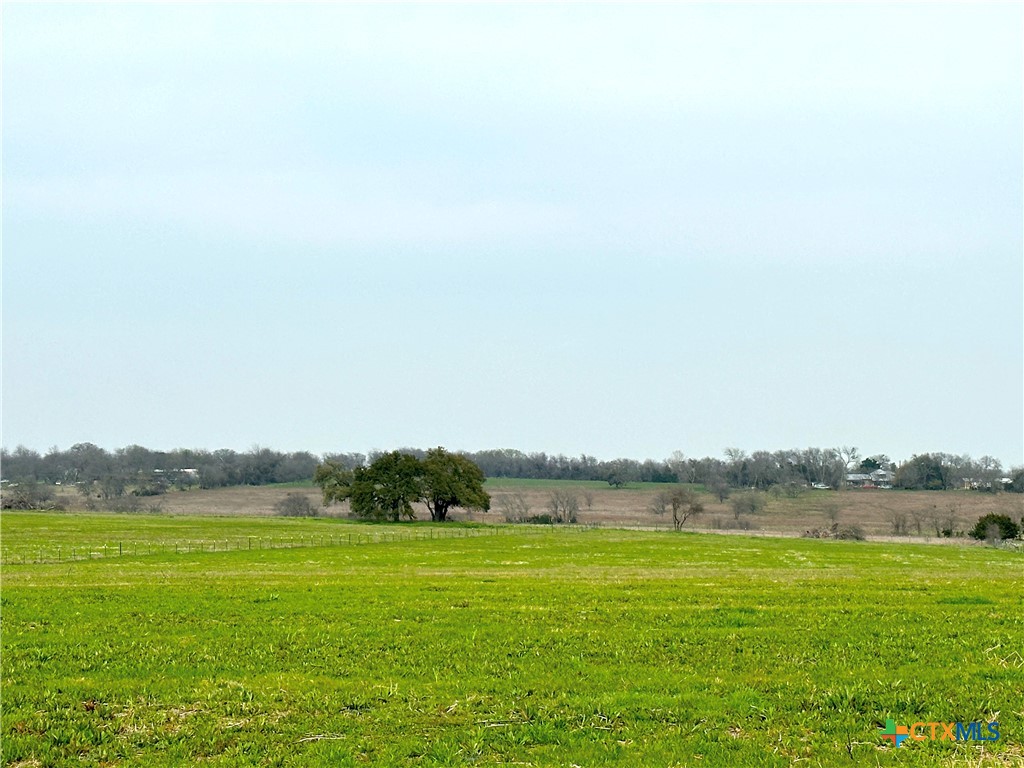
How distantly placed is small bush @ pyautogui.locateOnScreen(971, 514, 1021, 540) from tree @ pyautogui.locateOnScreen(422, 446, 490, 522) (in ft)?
194

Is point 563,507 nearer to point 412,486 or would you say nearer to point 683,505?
point 683,505

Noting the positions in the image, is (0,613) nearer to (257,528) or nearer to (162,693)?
(162,693)

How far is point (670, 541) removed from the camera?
88.9 m

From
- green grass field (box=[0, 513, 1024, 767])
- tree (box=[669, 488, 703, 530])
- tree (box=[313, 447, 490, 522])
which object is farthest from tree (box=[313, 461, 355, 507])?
green grass field (box=[0, 513, 1024, 767])

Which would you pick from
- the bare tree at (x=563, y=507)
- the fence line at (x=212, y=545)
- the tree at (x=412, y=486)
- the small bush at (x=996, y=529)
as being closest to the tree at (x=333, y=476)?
the tree at (x=412, y=486)

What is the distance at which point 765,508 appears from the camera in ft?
547

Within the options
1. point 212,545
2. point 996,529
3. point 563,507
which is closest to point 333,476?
point 563,507

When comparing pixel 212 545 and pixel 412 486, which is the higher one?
pixel 412 486

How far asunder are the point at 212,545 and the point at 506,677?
58.5m

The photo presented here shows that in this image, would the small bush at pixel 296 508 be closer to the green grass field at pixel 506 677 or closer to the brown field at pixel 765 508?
the brown field at pixel 765 508

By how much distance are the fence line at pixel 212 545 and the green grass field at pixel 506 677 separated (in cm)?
3163

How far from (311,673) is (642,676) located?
492cm

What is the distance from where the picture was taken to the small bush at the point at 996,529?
102m

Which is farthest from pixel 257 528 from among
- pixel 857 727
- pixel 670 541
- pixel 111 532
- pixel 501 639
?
pixel 857 727
